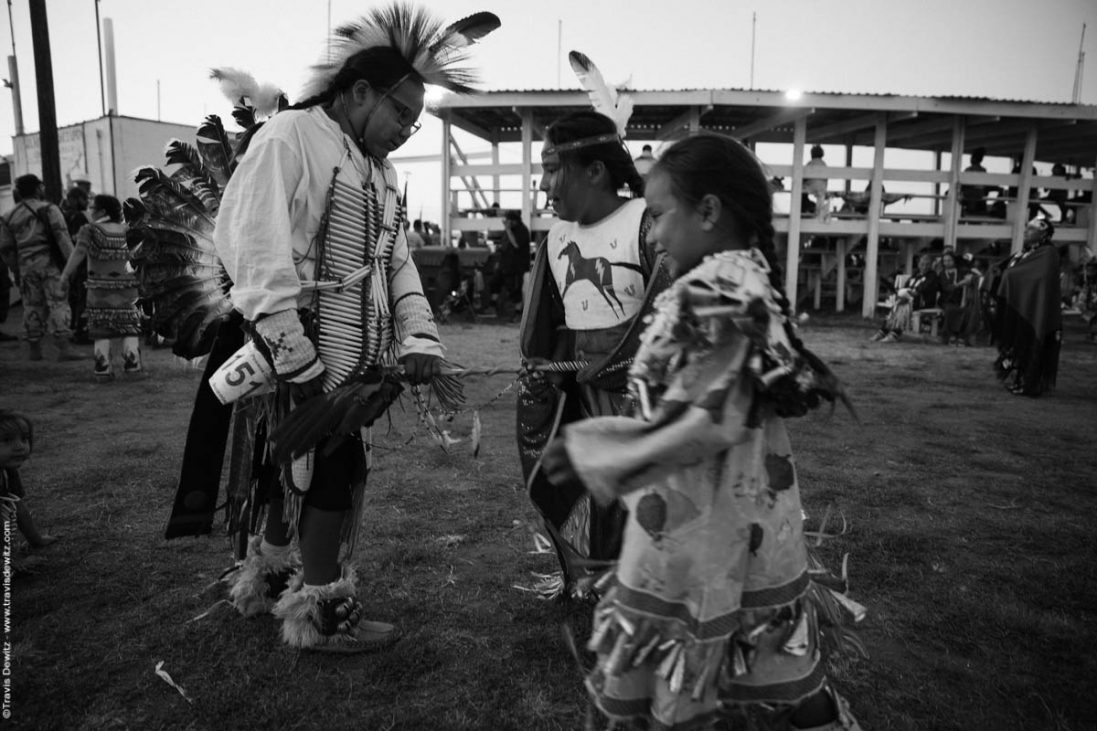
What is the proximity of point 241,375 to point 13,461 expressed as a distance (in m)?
1.51

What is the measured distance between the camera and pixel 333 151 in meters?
2.29

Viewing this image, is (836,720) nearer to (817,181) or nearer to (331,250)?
(331,250)

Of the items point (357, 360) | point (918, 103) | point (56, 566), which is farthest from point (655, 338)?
point (918, 103)

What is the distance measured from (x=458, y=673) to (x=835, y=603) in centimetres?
125

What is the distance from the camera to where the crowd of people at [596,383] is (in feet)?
4.67

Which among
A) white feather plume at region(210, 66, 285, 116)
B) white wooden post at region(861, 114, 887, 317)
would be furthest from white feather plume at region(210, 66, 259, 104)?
A: white wooden post at region(861, 114, 887, 317)

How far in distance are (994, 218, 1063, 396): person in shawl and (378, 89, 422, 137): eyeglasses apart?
760 centimetres

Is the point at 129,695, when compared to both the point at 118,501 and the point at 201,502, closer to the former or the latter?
the point at 201,502

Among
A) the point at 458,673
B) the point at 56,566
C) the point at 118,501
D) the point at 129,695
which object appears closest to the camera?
the point at 129,695

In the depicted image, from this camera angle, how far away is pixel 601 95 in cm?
289

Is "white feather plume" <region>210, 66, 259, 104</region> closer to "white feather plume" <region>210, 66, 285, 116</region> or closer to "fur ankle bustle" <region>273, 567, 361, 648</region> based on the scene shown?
"white feather plume" <region>210, 66, 285, 116</region>

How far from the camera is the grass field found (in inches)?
86.3

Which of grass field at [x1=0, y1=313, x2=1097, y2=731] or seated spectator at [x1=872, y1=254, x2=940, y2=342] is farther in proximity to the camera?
seated spectator at [x1=872, y1=254, x2=940, y2=342]

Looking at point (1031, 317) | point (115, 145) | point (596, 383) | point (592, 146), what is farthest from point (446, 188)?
point (596, 383)
